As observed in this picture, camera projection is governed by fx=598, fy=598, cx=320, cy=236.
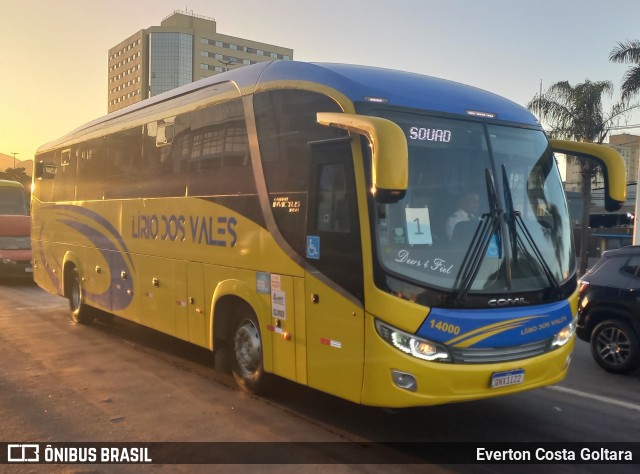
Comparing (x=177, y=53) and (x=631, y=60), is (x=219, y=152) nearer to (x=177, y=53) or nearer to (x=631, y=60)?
(x=631, y=60)

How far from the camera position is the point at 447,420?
6.12 metres

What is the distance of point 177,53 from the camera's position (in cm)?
12950

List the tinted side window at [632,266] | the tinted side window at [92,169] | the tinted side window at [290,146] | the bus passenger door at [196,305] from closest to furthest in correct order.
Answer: the tinted side window at [290,146] < the bus passenger door at [196,305] < the tinted side window at [632,266] < the tinted side window at [92,169]

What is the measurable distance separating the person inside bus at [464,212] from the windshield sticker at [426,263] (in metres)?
0.24

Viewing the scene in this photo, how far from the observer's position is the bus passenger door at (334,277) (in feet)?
17.0

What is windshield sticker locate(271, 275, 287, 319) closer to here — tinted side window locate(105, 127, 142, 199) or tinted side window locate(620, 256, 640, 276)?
tinted side window locate(105, 127, 142, 199)

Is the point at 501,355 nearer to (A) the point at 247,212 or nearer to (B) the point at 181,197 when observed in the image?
(A) the point at 247,212

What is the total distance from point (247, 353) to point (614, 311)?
201 inches

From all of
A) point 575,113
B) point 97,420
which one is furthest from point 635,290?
point 575,113

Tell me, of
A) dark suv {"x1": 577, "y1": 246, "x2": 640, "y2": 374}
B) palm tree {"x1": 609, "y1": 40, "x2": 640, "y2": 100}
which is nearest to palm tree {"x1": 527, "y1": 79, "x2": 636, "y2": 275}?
palm tree {"x1": 609, "y1": 40, "x2": 640, "y2": 100}

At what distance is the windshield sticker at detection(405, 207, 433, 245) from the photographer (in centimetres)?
506

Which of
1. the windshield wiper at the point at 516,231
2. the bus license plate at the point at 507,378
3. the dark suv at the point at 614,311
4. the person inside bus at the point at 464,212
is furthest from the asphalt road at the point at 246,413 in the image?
the person inside bus at the point at 464,212

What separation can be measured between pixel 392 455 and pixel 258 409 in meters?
1.76

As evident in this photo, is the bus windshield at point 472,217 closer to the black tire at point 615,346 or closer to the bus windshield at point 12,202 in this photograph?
the black tire at point 615,346
